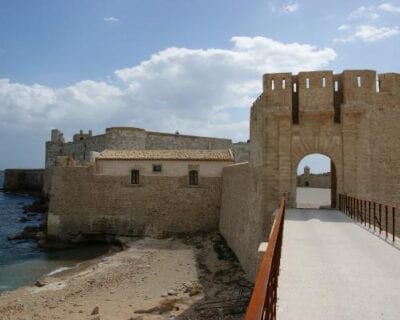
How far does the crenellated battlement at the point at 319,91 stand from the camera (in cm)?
1298

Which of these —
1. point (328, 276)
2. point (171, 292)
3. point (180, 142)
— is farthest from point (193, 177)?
point (328, 276)

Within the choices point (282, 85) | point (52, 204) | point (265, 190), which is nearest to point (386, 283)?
point (265, 190)

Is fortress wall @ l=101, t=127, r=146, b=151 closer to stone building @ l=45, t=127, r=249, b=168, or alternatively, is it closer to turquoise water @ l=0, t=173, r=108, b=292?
stone building @ l=45, t=127, r=249, b=168

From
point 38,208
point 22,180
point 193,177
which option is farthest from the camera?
point 22,180

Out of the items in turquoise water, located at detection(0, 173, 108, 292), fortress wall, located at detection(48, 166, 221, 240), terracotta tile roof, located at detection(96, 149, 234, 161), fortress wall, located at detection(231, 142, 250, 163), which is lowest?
turquoise water, located at detection(0, 173, 108, 292)

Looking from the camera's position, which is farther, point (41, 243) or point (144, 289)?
point (41, 243)

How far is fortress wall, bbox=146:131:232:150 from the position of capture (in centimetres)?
3891

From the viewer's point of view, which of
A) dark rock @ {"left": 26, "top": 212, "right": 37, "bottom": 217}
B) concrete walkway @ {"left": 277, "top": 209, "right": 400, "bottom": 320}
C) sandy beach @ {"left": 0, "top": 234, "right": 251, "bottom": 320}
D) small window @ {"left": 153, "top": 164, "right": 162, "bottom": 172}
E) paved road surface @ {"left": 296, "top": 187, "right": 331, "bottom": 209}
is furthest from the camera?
dark rock @ {"left": 26, "top": 212, "right": 37, "bottom": 217}

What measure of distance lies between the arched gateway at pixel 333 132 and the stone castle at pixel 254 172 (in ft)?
0.11

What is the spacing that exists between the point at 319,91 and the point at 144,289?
32.1ft

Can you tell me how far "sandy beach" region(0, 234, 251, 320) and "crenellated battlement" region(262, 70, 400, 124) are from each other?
251 inches

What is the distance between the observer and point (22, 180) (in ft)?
211

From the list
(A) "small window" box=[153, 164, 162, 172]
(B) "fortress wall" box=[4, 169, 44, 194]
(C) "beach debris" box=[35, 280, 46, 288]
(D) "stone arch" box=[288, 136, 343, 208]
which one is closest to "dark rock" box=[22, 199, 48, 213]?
A: (B) "fortress wall" box=[4, 169, 44, 194]

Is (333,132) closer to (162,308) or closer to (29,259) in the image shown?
(162,308)
